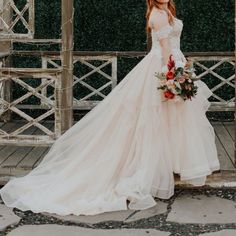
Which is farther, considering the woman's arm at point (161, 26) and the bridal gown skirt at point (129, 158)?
the woman's arm at point (161, 26)

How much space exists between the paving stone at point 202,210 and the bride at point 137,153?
6.9 inches

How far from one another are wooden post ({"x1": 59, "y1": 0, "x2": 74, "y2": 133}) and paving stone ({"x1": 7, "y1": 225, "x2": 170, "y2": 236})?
1.50m

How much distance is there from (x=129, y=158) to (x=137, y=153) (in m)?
0.09

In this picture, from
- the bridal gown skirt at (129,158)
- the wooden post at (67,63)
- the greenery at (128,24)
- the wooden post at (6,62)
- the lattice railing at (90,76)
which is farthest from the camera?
the greenery at (128,24)

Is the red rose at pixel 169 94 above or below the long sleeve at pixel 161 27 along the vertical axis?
below

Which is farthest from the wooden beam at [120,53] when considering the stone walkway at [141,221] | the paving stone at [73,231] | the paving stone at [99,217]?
the paving stone at [73,231]

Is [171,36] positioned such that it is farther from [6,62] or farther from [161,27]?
[6,62]

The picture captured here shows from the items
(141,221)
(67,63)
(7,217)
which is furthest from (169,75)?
(7,217)

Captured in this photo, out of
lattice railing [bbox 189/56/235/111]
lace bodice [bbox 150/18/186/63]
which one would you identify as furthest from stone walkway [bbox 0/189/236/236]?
lattice railing [bbox 189/56/235/111]

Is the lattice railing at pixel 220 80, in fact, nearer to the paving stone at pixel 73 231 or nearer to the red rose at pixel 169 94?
the red rose at pixel 169 94

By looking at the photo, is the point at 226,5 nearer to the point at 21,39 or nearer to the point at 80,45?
the point at 80,45

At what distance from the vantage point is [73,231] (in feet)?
16.9

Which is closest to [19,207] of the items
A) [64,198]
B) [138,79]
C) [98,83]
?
[64,198]

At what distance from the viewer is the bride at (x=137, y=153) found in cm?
573
